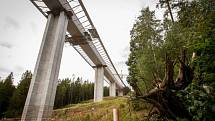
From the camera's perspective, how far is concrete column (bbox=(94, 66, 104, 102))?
29.4 meters

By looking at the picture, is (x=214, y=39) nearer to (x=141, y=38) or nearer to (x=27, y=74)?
(x=141, y=38)

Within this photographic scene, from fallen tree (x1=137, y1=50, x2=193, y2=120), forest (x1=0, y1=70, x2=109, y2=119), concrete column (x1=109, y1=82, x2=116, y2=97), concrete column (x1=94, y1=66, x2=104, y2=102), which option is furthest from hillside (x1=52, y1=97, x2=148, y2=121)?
concrete column (x1=109, y1=82, x2=116, y2=97)

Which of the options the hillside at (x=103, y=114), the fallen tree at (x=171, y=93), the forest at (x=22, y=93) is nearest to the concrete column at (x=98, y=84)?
the hillside at (x=103, y=114)

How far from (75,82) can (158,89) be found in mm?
48499

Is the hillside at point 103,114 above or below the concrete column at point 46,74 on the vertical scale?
below

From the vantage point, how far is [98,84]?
30125 millimetres

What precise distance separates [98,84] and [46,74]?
17812mm

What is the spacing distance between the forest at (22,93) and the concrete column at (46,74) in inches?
827

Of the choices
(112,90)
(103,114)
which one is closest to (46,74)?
(103,114)

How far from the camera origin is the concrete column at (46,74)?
1162 centimetres

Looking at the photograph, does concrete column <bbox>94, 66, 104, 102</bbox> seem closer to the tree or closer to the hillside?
the hillside

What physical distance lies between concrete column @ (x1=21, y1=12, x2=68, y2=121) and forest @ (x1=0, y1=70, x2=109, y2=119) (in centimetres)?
2102

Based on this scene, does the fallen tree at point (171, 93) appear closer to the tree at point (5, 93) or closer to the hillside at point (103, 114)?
the hillside at point (103, 114)

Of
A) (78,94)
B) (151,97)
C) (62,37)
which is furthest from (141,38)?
(78,94)
